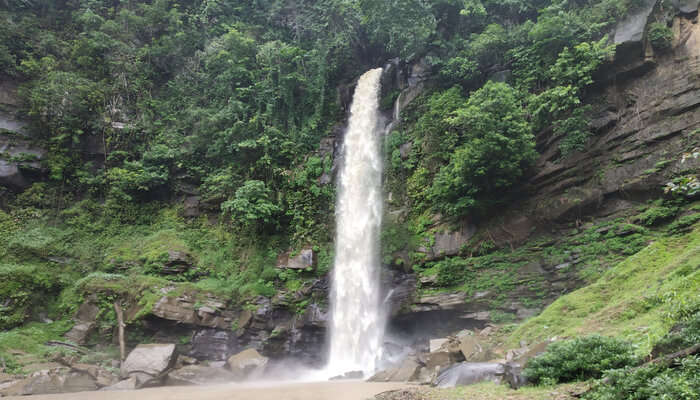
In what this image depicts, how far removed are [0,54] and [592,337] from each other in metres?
28.5

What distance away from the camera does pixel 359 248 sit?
56.5 ft

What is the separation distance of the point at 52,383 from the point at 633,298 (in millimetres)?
15606

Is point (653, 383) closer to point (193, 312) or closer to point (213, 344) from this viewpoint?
point (213, 344)

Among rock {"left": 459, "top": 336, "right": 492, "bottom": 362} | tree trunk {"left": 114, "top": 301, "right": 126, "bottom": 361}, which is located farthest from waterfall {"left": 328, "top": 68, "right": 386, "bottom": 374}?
tree trunk {"left": 114, "top": 301, "right": 126, "bottom": 361}

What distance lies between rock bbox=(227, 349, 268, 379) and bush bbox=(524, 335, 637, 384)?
10.9 m

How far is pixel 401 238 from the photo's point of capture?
650 inches

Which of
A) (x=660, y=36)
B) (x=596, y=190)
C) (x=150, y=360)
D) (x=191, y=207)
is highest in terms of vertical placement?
(x=660, y=36)

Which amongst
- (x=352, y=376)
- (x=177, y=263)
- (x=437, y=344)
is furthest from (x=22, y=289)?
(x=437, y=344)

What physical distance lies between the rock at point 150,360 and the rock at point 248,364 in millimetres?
2141

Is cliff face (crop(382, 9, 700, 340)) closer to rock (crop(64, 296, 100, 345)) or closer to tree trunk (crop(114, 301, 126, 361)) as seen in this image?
tree trunk (crop(114, 301, 126, 361))

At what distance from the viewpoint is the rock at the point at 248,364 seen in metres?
13.9

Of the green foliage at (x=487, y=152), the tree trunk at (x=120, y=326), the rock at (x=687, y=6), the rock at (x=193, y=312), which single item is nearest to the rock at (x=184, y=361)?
the rock at (x=193, y=312)

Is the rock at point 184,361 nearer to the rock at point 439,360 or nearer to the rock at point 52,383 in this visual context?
the rock at point 52,383

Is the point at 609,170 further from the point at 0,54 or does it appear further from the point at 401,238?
the point at 0,54
